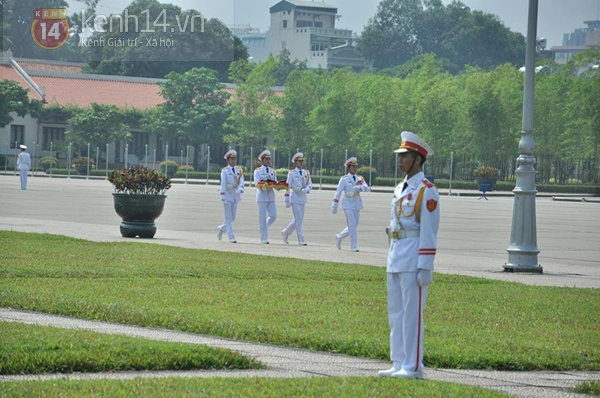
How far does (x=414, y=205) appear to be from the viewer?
9312mm

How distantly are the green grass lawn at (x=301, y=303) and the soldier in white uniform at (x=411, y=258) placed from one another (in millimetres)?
1006

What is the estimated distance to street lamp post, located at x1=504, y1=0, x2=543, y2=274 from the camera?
793 inches

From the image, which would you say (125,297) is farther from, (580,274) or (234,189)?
(234,189)

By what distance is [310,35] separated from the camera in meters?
171

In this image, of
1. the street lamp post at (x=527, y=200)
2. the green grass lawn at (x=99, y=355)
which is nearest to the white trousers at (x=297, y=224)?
the street lamp post at (x=527, y=200)

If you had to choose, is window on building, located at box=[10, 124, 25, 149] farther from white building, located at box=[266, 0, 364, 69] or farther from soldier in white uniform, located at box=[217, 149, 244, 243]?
white building, located at box=[266, 0, 364, 69]

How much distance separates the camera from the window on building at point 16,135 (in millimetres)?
84812

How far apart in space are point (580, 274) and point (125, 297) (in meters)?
8.85

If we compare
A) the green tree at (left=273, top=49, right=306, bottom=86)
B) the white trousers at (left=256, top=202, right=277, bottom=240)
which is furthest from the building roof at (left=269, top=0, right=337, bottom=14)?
the white trousers at (left=256, top=202, right=277, bottom=240)

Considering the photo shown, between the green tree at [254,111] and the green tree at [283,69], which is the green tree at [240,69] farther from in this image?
the green tree at [283,69]

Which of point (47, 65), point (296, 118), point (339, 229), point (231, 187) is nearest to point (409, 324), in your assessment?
point (231, 187)

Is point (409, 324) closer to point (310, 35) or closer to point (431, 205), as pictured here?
point (431, 205)

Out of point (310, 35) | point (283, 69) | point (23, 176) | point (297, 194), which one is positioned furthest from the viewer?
point (310, 35)

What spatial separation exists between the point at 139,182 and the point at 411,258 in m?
15.6
